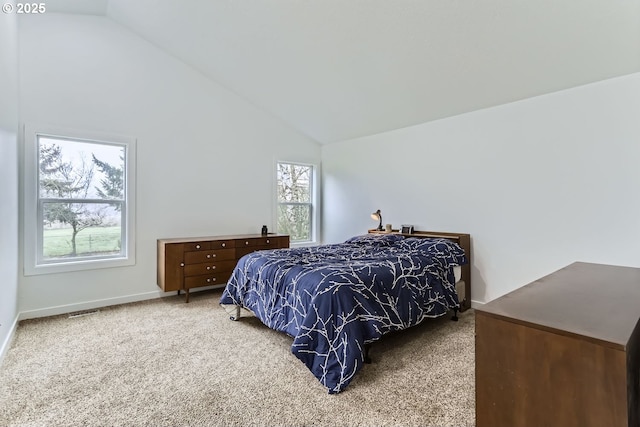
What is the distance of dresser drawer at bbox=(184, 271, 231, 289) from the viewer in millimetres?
3614

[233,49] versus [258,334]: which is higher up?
[233,49]

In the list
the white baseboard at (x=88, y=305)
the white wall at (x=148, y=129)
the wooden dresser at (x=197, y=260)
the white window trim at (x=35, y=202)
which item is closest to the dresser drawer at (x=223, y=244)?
the wooden dresser at (x=197, y=260)

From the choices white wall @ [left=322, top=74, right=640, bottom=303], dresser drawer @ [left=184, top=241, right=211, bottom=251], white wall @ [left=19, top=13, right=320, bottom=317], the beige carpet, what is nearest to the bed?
the beige carpet

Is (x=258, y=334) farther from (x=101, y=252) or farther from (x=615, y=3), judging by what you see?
(x=615, y=3)

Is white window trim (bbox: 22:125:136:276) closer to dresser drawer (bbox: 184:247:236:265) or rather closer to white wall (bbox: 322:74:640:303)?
dresser drawer (bbox: 184:247:236:265)

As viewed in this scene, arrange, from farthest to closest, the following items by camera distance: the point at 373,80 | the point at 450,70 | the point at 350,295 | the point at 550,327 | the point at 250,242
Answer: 1. the point at 250,242
2. the point at 373,80
3. the point at 450,70
4. the point at 350,295
5. the point at 550,327

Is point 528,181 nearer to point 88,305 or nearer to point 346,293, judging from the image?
point 346,293

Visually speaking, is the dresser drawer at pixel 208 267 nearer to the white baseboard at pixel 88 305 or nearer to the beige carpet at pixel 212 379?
the white baseboard at pixel 88 305

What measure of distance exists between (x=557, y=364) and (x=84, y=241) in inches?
166

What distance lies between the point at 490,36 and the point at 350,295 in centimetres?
234

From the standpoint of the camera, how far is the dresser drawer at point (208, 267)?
360cm

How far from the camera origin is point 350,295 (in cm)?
204

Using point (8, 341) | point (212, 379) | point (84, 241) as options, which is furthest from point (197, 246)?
point (212, 379)

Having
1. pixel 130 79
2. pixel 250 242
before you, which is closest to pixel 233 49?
pixel 130 79
